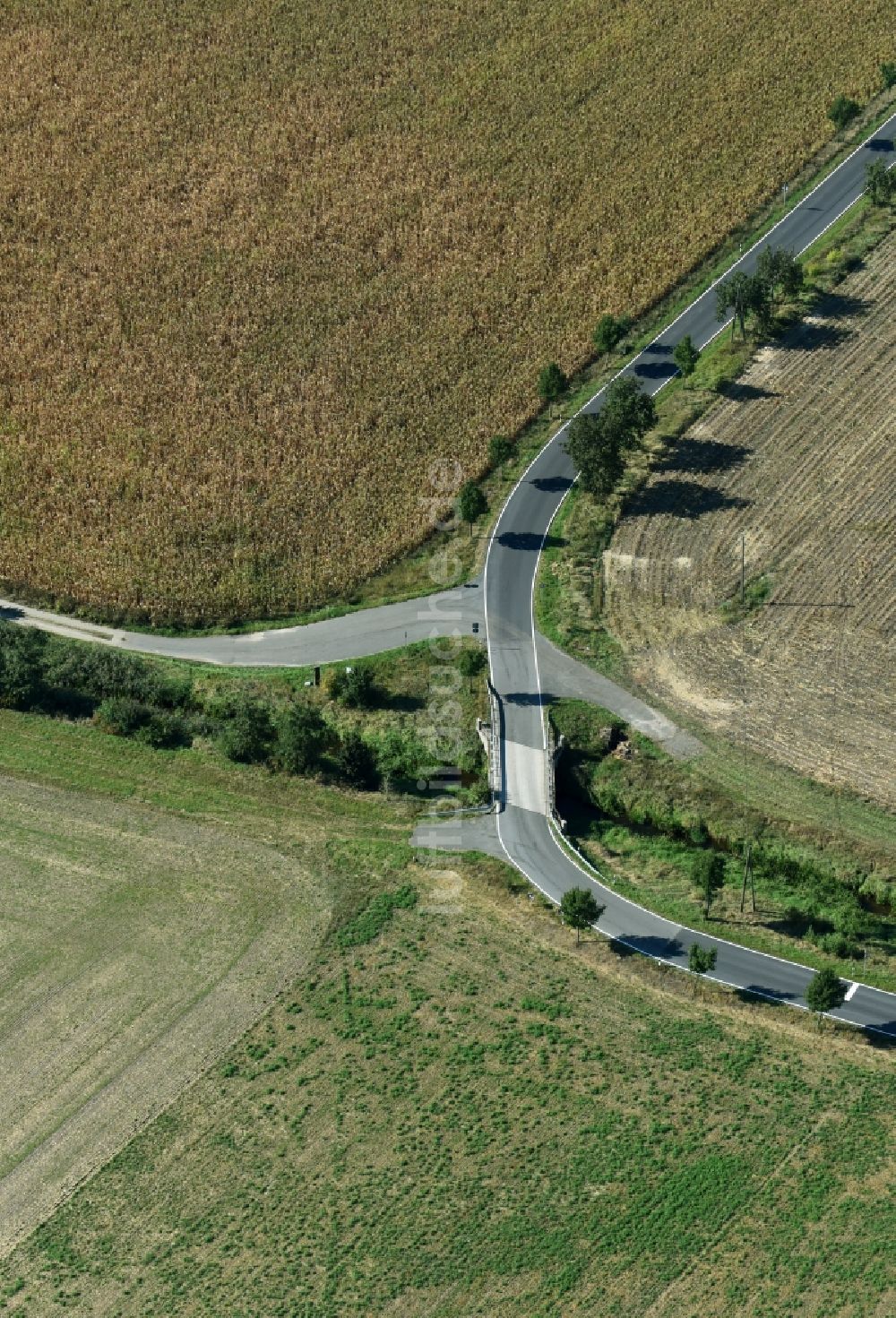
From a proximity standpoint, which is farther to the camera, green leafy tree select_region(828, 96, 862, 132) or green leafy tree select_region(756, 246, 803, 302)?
green leafy tree select_region(828, 96, 862, 132)

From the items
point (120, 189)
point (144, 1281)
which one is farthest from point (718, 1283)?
point (120, 189)

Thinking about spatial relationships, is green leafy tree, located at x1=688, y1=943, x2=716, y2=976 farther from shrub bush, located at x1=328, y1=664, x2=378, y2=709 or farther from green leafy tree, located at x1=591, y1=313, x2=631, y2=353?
green leafy tree, located at x1=591, y1=313, x2=631, y2=353

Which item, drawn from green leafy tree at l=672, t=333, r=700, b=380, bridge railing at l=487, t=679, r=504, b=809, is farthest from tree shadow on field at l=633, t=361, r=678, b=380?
bridge railing at l=487, t=679, r=504, b=809

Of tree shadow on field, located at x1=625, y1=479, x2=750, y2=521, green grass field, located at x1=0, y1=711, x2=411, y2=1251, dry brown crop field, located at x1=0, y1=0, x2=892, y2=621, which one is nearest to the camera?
green grass field, located at x1=0, y1=711, x2=411, y2=1251

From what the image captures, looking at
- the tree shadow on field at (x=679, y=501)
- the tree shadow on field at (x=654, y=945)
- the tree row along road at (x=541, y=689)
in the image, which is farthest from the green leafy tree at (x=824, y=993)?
the tree shadow on field at (x=679, y=501)

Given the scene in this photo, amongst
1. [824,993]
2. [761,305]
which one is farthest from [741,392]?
[824,993]

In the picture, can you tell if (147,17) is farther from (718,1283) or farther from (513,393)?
(718,1283)

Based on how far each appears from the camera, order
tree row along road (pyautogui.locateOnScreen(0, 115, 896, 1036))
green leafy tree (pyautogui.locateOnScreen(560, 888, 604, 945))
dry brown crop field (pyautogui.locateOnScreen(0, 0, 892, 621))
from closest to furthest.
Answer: green leafy tree (pyautogui.locateOnScreen(560, 888, 604, 945))
tree row along road (pyautogui.locateOnScreen(0, 115, 896, 1036))
dry brown crop field (pyautogui.locateOnScreen(0, 0, 892, 621))

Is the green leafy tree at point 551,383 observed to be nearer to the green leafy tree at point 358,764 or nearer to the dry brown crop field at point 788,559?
the dry brown crop field at point 788,559
